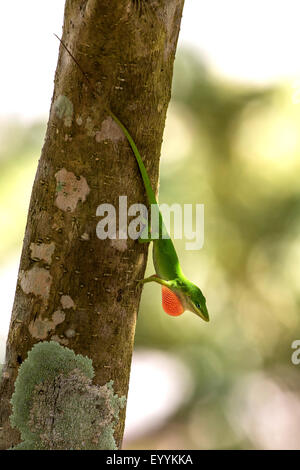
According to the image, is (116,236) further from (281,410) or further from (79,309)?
(281,410)

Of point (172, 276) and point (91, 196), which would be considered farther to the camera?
point (172, 276)

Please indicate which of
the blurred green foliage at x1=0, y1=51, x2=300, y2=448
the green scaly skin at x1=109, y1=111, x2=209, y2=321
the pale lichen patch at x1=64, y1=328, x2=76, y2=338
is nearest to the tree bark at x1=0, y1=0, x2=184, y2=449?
the pale lichen patch at x1=64, y1=328, x2=76, y2=338

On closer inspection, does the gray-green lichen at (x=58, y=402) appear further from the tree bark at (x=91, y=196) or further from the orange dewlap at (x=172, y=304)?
the orange dewlap at (x=172, y=304)

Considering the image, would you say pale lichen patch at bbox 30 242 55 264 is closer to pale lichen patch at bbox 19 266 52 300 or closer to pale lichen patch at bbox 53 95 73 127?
pale lichen patch at bbox 19 266 52 300

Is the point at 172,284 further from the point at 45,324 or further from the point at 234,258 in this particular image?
the point at 234,258

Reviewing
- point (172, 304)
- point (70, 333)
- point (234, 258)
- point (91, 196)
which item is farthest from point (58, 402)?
point (234, 258)
